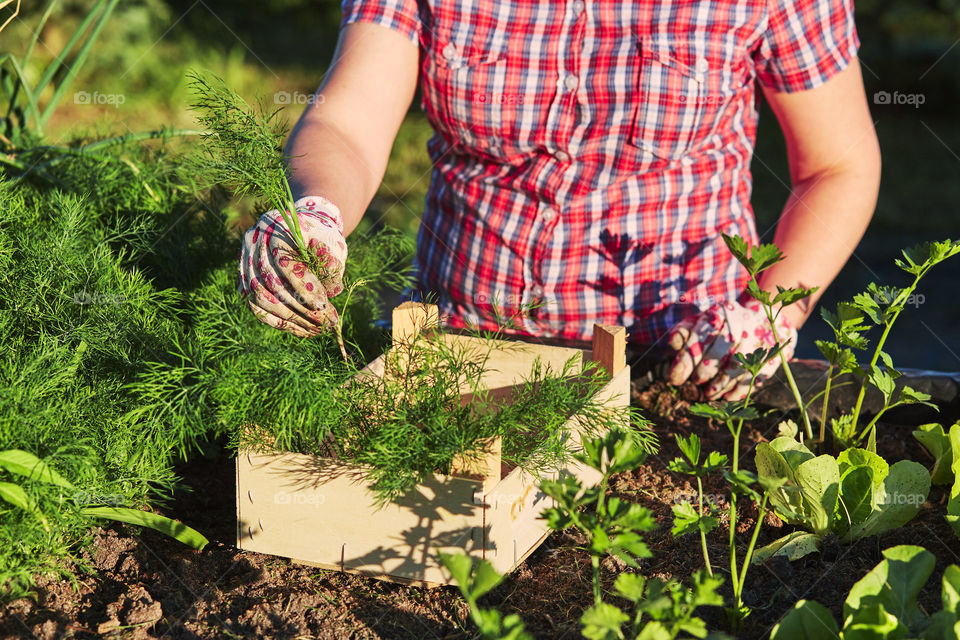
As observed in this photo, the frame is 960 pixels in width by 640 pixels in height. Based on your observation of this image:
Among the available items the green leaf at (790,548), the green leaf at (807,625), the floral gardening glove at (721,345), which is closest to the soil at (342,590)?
the green leaf at (790,548)

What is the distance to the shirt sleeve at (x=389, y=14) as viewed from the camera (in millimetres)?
1927

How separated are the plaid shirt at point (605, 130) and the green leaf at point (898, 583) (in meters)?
0.93

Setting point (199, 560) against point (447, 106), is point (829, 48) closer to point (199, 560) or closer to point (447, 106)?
point (447, 106)

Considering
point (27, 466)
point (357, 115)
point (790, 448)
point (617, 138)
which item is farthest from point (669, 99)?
point (27, 466)

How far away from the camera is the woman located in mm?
1863

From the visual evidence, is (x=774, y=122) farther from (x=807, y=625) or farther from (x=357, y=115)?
(x=807, y=625)

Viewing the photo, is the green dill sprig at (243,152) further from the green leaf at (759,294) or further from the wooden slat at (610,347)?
the green leaf at (759,294)

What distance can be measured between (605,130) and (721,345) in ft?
1.74

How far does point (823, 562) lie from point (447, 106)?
120 cm

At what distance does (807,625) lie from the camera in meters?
1.01

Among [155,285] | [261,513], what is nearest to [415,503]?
[261,513]

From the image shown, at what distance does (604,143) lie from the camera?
1.93 metres

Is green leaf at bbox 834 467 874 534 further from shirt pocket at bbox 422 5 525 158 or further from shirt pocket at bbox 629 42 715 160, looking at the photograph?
shirt pocket at bbox 422 5 525 158

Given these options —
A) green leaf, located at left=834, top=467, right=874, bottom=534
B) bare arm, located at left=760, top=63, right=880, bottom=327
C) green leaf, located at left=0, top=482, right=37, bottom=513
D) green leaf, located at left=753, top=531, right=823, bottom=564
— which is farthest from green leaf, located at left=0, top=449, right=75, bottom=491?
bare arm, located at left=760, top=63, right=880, bottom=327
